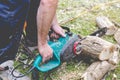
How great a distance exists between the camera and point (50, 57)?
8.89 feet

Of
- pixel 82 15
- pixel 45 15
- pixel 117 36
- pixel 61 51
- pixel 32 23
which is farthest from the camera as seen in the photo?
pixel 82 15


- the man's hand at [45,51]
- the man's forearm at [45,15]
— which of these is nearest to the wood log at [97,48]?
the man's hand at [45,51]

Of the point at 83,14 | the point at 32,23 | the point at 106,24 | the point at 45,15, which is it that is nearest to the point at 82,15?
the point at 83,14

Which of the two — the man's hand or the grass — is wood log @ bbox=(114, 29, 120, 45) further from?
the man's hand

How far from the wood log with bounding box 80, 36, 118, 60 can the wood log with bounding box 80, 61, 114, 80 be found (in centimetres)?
7

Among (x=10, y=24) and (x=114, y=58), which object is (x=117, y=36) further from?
(x=10, y=24)

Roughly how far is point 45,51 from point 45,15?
350mm

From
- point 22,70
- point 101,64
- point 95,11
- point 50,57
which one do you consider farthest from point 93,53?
point 95,11

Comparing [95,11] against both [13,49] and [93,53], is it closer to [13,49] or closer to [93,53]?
[93,53]

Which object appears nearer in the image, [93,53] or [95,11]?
[93,53]

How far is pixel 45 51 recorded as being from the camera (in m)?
2.62

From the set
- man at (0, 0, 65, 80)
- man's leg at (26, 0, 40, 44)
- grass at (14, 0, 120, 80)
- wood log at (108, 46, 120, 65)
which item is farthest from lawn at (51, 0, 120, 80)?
Answer: man at (0, 0, 65, 80)

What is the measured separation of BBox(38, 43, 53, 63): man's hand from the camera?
2607 mm

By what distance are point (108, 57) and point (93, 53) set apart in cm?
16
